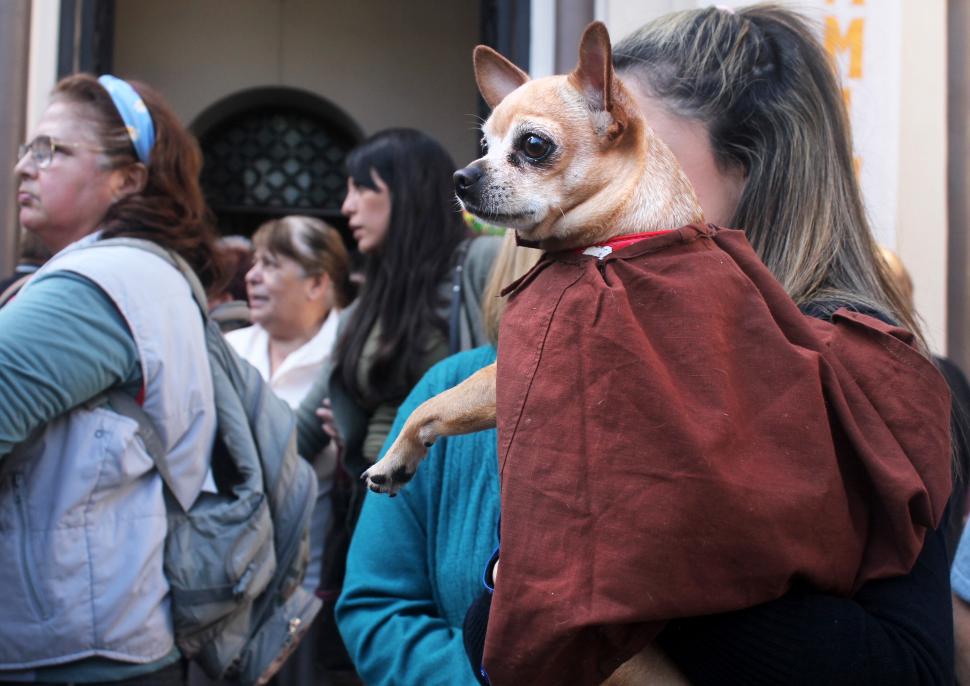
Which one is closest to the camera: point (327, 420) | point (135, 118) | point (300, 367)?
point (135, 118)

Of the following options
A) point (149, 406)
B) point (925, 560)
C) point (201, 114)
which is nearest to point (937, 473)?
point (925, 560)

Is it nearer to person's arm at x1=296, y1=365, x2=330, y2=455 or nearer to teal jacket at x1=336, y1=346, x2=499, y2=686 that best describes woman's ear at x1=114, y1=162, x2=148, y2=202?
teal jacket at x1=336, y1=346, x2=499, y2=686

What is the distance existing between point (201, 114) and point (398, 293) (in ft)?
17.0

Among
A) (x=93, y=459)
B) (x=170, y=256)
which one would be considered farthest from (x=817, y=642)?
(x=170, y=256)

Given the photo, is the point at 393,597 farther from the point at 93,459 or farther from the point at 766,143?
the point at 766,143

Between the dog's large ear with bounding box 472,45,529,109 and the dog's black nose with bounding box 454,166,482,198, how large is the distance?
0.71 ft

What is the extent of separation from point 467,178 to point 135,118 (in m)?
1.52

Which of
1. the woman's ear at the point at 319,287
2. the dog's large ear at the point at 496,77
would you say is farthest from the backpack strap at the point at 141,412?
the woman's ear at the point at 319,287

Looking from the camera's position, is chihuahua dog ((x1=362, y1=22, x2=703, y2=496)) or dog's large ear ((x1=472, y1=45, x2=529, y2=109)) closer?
chihuahua dog ((x1=362, y1=22, x2=703, y2=496))

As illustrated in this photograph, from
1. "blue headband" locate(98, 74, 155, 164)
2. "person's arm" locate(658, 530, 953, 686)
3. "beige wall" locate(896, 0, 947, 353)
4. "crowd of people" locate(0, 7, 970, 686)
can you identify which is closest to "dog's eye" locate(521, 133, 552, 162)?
→ "crowd of people" locate(0, 7, 970, 686)

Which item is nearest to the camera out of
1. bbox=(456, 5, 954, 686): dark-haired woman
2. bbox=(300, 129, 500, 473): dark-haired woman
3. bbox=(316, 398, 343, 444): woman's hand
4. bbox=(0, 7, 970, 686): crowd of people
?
bbox=(0, 7, 970, 686): crowd of people

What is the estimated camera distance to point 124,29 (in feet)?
25.7

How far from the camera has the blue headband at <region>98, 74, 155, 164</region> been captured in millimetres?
2525

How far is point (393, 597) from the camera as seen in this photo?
1.63 meters
